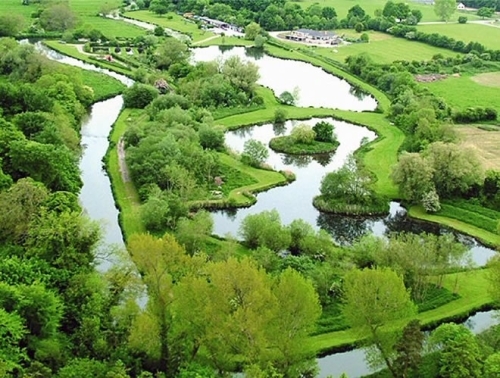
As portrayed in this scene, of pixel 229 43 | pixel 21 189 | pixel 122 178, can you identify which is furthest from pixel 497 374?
pixel 229 43

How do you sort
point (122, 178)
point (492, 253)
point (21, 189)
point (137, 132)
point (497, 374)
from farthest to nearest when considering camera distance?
point (137, 132) < point (122, 178) < point (492, 253) < point (21, 189) < point (497, 374)

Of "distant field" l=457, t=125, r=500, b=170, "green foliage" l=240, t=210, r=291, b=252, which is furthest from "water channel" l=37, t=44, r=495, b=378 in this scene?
"distant field" l=457, t=125, r=500, b=170

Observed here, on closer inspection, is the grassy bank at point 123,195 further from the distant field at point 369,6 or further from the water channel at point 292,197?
the distant field at point 369,6

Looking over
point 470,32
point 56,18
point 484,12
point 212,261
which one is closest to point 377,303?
point 212,261

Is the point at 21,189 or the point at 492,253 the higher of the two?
the point at 21,189

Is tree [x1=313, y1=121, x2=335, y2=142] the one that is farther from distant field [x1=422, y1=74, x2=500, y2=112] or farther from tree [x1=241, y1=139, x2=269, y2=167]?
distant field [x1=422, y1=74, x2=500, y2=112]

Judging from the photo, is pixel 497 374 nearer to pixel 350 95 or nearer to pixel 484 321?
pixel 484 321

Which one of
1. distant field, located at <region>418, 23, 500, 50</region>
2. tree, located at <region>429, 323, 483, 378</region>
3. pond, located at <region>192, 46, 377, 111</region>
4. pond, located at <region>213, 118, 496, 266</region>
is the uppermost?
tree, located at <region>429, 323, 483, 378</region>

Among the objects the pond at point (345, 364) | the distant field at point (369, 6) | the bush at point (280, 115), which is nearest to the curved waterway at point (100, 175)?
the pond at point (345, 364)

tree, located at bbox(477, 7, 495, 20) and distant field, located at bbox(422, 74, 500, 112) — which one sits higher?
tree, located at bbox(477, 7, 495, 20)
